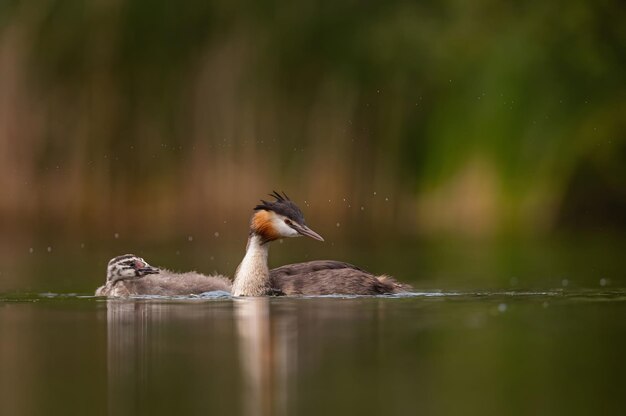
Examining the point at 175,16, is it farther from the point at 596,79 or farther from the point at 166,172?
the point at 596,79

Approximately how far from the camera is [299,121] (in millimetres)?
21234

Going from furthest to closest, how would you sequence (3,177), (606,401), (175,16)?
(175,16), (3,177), (606,401)

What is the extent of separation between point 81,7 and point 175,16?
50.9 inches

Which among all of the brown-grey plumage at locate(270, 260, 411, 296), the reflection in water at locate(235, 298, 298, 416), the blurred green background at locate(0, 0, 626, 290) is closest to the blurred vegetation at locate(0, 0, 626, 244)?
the blurred green background at locate(0, 0, 626, 290)

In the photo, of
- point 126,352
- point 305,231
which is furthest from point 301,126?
point 126,352

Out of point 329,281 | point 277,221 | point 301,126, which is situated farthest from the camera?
point 301,126

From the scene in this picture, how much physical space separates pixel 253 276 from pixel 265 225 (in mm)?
519

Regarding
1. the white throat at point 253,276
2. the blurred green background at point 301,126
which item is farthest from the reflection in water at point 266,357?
the blurred green background at point 301,126

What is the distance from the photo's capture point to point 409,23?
23094 millimetres

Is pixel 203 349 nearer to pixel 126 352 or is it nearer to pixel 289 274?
pixel 126 352

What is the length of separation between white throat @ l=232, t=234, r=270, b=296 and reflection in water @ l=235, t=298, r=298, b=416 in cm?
94

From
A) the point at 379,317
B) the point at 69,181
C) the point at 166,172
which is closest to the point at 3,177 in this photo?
the point at 69,181

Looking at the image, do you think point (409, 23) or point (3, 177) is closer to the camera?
point (3, 177)

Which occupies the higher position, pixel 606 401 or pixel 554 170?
pixel 554 170
